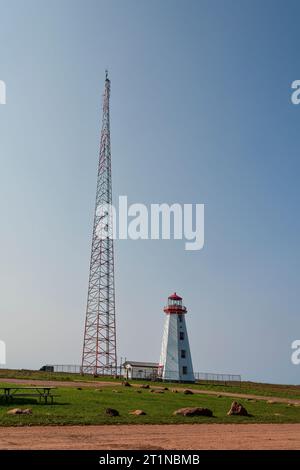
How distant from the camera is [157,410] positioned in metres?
25.6

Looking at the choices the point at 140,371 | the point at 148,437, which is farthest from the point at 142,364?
the point at 148,437

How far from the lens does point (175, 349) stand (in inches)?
3022

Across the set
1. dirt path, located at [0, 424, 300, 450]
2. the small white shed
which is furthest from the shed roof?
dirt path, located at [0, 424, 300, 450]

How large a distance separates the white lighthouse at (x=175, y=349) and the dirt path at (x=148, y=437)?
57.4 m

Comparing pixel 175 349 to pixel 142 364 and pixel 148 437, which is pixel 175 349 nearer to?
pixel 142 364

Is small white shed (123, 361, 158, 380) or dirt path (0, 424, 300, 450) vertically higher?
dirt path (0, 424, 300, 450)

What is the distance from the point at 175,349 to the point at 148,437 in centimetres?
6200

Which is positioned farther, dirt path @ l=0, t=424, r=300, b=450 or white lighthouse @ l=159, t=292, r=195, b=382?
white lighthouse @ l=159, t=292, r=195, b=382

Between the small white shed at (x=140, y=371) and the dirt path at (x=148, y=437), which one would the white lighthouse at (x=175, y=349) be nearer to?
the small white shed at (x=140, y=371)

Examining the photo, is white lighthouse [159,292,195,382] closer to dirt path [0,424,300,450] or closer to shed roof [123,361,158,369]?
shed roof [123,361,158,369]

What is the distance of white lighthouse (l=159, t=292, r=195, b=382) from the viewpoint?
250 ft

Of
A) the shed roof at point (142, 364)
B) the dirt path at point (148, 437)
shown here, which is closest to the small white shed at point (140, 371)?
the shed roof at point (142, 364)

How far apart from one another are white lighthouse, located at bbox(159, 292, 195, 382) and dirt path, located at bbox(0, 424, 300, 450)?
2259 inches

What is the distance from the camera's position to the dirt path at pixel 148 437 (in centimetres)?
1407
